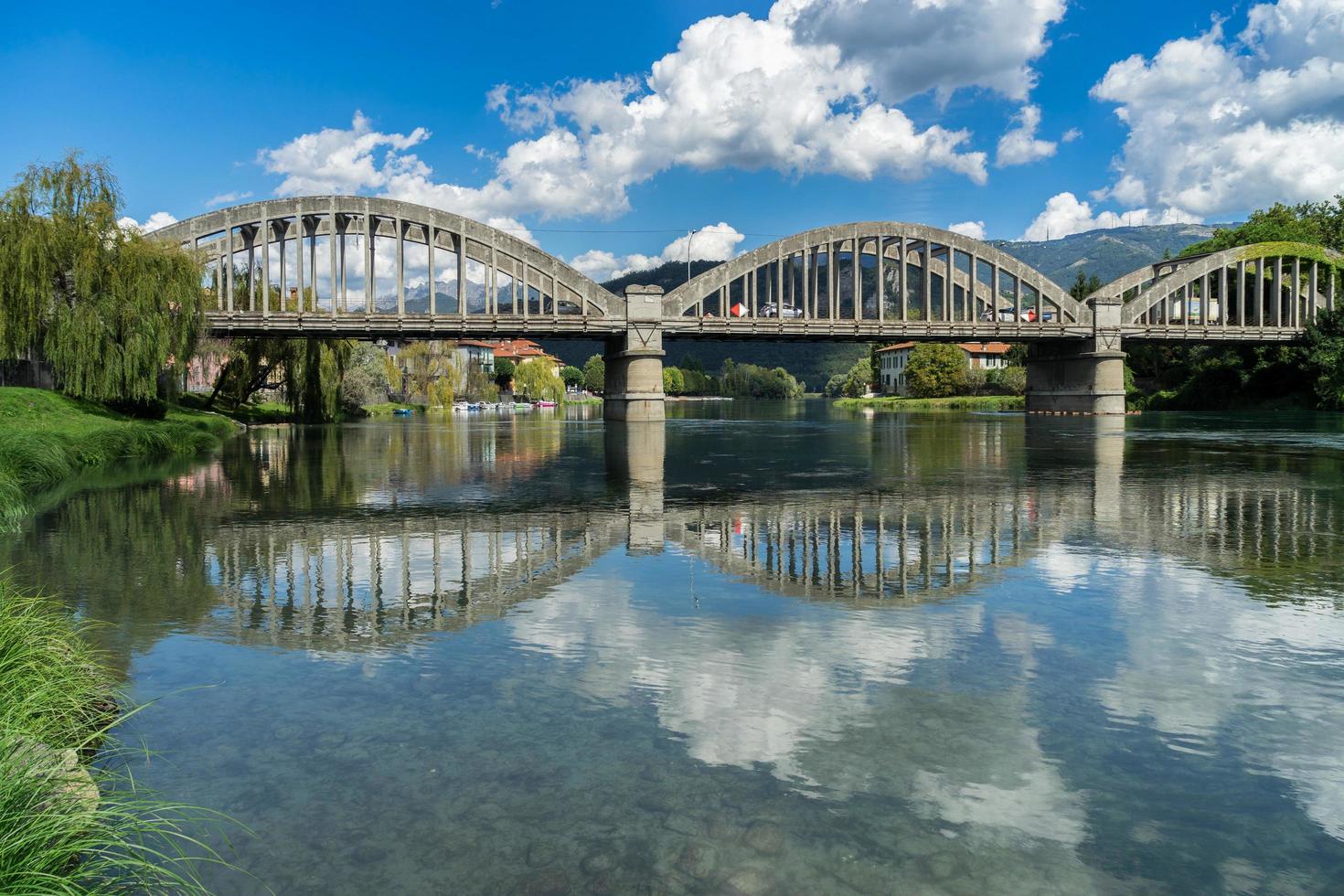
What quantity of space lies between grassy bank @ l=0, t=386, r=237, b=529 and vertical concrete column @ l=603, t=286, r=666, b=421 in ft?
113

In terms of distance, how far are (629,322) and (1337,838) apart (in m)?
76.1

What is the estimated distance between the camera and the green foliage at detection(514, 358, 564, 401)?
5965 inches

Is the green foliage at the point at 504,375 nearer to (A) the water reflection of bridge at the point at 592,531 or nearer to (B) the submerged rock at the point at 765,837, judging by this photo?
(A) the water reflection of bridge at the point at 592,531

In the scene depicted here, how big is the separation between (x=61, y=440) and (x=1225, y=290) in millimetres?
109421

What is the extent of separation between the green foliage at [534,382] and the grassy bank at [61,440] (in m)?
97.5

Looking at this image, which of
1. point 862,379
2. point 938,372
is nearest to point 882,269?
point 938,372

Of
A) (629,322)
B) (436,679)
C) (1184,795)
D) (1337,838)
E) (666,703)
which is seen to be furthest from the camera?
(629,322)

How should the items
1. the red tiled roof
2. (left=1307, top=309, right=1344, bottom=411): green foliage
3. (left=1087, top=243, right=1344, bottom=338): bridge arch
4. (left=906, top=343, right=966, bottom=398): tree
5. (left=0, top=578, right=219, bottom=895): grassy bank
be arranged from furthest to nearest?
1. the red tiled roof
2. (left=906, top=343, right=966, bottom=398): tree
3. (left=1087, top=243, right=1344, bottom=338): bridge arch
4. (left=1307, top=309, right=1344, bottom=411): green foliage
5. (left=0, top=578, right=219, bottom=895): grassy bank

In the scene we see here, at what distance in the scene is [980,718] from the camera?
778 cm

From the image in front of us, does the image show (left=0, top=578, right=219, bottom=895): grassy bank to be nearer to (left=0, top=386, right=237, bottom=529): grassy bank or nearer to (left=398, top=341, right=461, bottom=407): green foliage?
(left=0, top=386, right=237, bottom=529): grassy bank

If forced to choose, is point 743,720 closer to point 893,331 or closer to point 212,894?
point 212,894

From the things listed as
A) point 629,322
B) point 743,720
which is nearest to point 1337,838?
point 743,720

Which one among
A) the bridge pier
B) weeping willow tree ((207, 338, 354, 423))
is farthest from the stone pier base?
weeping willow tree ((207, 338, 354, 423))

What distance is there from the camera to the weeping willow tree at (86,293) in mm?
43812
